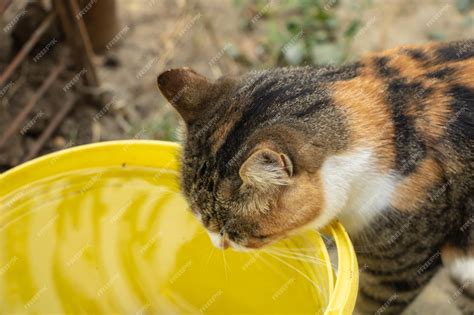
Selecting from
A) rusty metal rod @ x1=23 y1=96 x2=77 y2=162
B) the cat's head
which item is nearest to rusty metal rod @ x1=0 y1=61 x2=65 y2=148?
rusty metal rod @ x1=23 y1=96 x2=77 y2=162

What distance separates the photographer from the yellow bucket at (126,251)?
202 centimetres

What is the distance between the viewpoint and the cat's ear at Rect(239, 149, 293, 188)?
1.63 meters

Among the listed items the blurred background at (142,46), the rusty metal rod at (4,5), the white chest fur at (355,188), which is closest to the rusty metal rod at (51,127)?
the blurred background at (142,46)

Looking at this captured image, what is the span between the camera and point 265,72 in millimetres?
2133

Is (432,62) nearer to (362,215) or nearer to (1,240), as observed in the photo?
(362,215)

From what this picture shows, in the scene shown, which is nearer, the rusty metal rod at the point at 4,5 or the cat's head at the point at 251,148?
the cat's head at the point at 251,148

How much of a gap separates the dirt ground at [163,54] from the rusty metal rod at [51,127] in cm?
3

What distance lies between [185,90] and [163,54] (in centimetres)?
174

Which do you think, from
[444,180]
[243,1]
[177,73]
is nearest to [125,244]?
[177,73]

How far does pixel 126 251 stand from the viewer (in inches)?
92.8

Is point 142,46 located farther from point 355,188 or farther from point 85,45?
point 355,188

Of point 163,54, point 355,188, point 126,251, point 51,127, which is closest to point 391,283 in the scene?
point 355,188

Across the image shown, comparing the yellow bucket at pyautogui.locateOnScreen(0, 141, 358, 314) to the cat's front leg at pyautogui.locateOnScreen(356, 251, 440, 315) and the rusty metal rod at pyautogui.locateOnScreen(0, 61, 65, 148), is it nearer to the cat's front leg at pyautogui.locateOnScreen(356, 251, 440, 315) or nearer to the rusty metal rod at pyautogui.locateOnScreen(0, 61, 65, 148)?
the cat's front leg at pyautogui.locateOnScreen(356, 251, 440, 315)

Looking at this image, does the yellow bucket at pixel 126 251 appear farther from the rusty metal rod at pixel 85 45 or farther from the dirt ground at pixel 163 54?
the rusty metal rod at pixel 85 45
